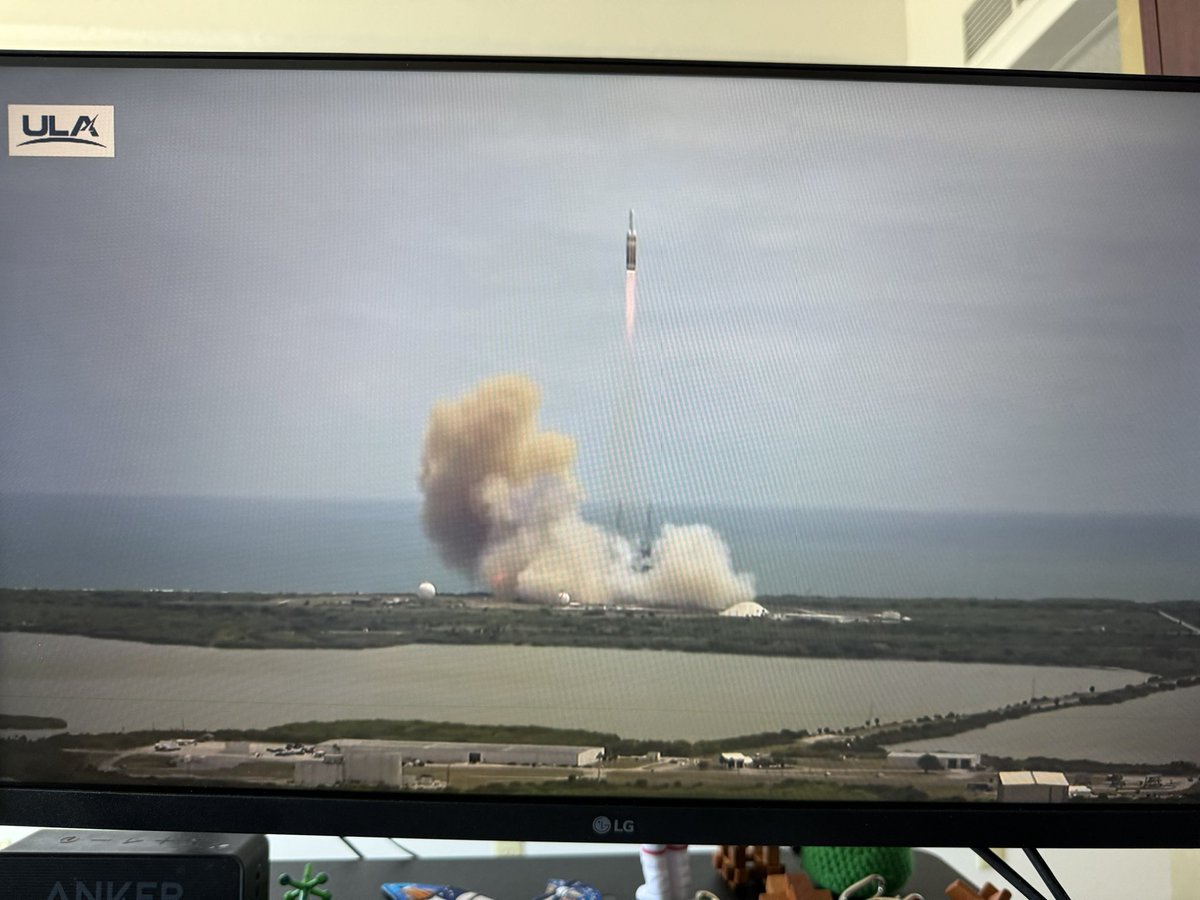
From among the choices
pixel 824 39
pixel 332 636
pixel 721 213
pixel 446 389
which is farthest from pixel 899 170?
pixel 824 39

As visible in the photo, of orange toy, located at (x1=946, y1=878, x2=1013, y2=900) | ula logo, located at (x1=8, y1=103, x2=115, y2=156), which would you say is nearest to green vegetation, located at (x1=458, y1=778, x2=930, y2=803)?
orange toy, located at (x1=946, y1=878, x2=1013, y2=900)

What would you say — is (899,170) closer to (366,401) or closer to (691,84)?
(691,84)

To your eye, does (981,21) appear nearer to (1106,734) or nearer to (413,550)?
(1106,734)

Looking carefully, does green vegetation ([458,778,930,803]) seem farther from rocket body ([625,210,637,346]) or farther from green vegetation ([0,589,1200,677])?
rocket body ([625,210,637,346])

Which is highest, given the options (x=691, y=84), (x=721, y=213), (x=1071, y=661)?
(x=691, y=84)

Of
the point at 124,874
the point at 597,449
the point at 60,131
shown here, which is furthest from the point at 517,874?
the point at 60,131

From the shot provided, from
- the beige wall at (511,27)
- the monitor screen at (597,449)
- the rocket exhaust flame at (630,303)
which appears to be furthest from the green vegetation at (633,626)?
the beige wall at (511,27)
